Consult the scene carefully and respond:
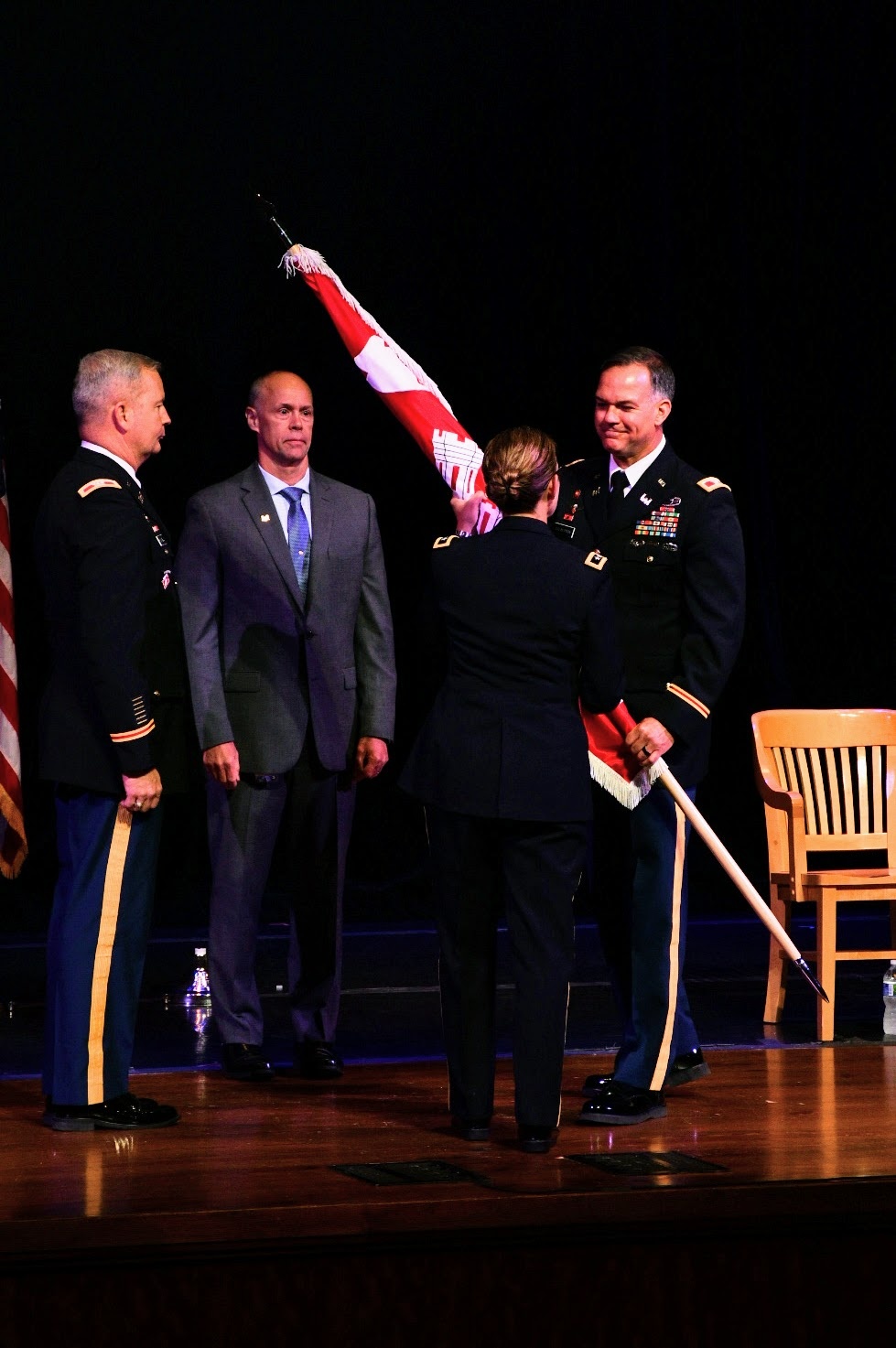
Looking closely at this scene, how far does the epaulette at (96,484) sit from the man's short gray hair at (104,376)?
161 mm

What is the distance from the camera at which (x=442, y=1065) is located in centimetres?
437

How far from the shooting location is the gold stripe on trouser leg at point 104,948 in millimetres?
3621

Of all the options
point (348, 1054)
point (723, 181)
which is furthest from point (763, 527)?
point (348, 1054)

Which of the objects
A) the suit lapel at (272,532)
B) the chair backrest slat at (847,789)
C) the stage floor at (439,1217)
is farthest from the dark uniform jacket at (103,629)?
the chair backrest slat at (847,789)

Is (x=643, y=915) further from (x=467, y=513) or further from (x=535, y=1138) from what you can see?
(x=467, y=513)

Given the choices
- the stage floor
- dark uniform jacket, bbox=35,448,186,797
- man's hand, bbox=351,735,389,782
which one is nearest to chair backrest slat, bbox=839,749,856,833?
the stage floor

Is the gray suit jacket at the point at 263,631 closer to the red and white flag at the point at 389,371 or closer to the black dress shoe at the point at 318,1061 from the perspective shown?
the red and white flag at the point at 389,371

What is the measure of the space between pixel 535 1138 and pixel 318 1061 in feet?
3.12

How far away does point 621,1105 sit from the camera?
3.68 m

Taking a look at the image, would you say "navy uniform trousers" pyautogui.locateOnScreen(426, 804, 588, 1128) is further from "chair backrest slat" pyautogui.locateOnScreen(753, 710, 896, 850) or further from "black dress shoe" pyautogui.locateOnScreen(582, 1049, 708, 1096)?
"chair backrest slat" pyautogui.locateOnScreen(753, 710, 896, 850)

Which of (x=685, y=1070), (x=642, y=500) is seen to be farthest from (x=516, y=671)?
(x=685, y=1070)

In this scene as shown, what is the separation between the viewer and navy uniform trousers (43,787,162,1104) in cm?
362

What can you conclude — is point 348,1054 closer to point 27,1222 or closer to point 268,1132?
point 268,1132

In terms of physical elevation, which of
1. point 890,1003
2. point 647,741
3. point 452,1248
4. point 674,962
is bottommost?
point 452,1248
